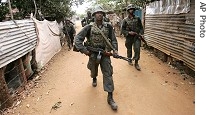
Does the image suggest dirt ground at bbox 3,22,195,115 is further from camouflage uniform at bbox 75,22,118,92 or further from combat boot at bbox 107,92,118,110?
camouflage uniform at bbox 75,22,118,92

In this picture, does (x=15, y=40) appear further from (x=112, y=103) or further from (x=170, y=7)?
(x=170, y=7)

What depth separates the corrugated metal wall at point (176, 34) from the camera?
6.34 meters

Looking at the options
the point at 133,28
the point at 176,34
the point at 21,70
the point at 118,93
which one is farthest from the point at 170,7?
the point at 21,70

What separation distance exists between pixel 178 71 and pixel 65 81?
3567mm

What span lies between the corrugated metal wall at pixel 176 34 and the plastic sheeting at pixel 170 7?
5.4 inches

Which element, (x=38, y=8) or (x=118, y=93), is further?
(x=38, y=8)

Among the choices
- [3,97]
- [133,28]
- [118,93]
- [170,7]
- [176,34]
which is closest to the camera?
[3,97]

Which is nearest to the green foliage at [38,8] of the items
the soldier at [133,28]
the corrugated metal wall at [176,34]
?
the corrugated metal wall at [176,34]

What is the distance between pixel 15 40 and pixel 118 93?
10.3ft

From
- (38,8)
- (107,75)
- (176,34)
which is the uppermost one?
(38,8)

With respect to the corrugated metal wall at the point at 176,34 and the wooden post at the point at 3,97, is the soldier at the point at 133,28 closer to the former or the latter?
the corrugated metal wall at the point at 176,34

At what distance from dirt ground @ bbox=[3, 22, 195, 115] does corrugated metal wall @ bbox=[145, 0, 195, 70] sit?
629mm

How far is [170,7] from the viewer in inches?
320

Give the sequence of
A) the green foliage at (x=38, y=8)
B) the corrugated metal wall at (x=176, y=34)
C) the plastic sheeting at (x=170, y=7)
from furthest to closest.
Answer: the green foliage at (x=38, y=8), the plastic sheeting at (x=170, y=7), the corrugated metal wall at (x=176, y=34)
